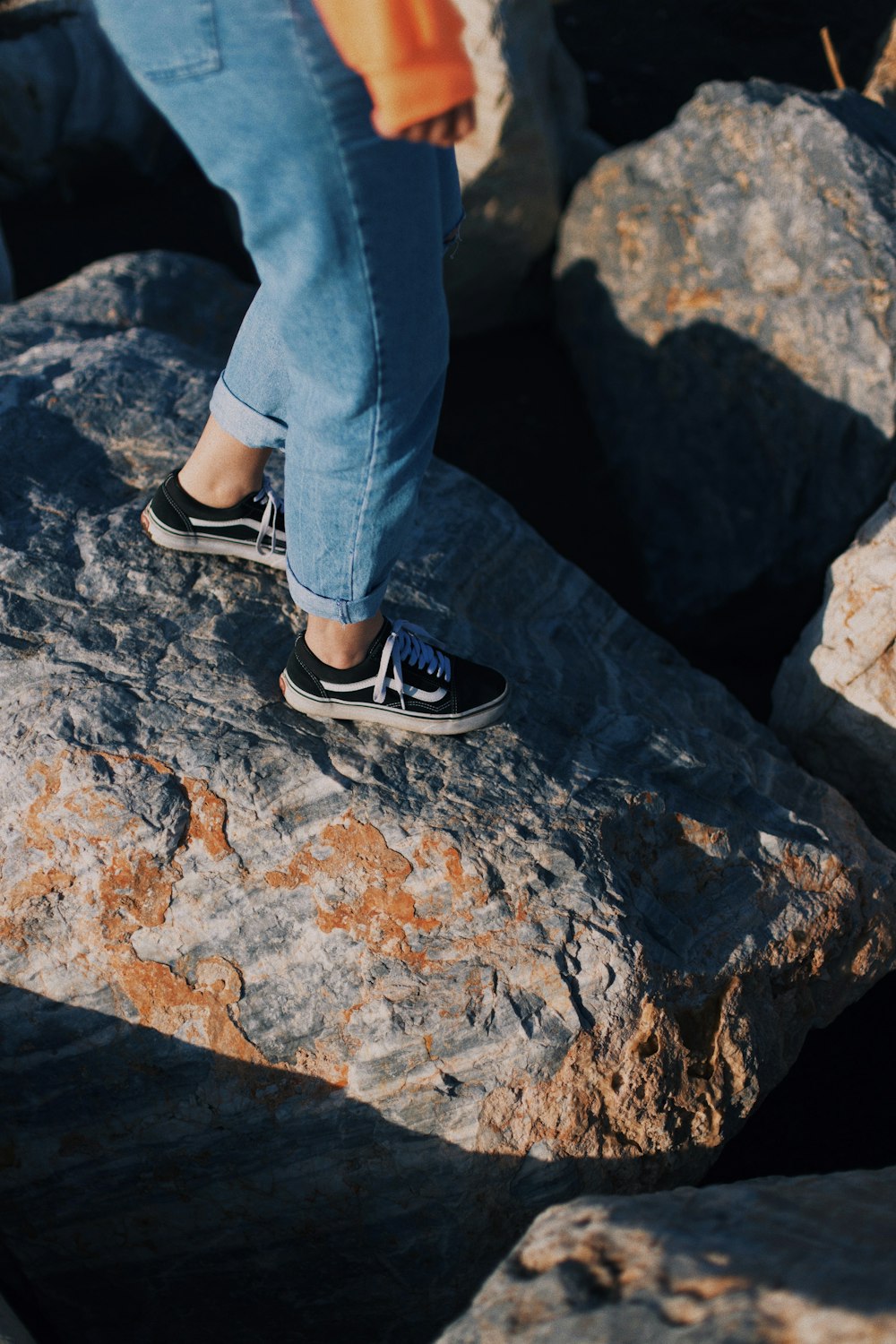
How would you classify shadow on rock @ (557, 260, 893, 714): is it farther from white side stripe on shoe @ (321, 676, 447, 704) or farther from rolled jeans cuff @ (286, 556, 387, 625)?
rolled jeans cuff @ (286, 556, 387, 625)

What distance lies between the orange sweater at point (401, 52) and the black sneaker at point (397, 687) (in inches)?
36.1

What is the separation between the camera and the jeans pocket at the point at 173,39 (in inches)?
45.5

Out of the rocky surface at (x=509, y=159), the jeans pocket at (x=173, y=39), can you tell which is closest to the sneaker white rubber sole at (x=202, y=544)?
the jeans pocket at (x=173, y=39)

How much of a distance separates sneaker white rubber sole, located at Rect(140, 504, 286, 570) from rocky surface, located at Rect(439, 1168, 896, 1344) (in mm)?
1276

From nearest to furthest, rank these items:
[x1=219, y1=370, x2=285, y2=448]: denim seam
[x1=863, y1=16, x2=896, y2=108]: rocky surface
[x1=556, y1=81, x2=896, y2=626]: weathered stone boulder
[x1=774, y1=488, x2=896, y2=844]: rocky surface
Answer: [x1=219, y1=370, x2=285, y2=448]: denim seam < [x1=774, y1=488, x2=896, y2=844]: rocky surface < [x1=556, y1=81, x2=896, y2=626]: weathered stone boulder < [x1=863, y1=16, x2=896, y2=108]: rocky surface

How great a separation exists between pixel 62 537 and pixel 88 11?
3602mm

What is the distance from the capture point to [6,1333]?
58.3 inches

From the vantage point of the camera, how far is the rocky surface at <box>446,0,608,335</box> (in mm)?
3746

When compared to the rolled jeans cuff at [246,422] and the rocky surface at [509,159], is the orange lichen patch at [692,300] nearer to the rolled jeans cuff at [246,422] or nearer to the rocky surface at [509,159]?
the rocky surface at [509,159]

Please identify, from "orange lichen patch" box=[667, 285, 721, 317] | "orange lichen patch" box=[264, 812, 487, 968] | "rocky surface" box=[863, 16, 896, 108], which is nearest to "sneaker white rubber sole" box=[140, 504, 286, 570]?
"orange lichen patch" box=[264, 812, 487, 968]

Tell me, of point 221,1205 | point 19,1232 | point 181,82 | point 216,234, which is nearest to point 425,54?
point 181,82

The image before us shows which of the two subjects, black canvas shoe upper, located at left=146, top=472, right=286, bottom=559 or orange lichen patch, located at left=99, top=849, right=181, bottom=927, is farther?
black canvas shoe upper, located at left=146, top=472, right=286, bottom=559

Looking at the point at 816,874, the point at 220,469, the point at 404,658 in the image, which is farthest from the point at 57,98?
the point at 816,874

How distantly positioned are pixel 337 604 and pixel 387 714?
0.87 ft
